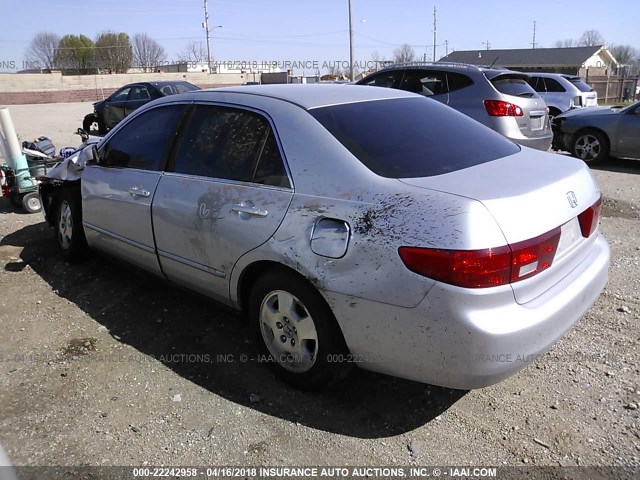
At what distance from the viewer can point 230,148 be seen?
10.8 ft

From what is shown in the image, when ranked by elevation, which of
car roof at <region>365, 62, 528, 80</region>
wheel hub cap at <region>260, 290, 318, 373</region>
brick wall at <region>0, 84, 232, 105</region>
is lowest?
wheel hub cap at <region>260, 290, 318, 373</region>

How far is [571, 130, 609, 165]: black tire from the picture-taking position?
991cm

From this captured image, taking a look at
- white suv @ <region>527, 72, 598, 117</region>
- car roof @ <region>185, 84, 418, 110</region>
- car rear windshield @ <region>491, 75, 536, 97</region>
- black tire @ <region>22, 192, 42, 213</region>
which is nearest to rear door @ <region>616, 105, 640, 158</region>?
car rear windshield @ <region>491, 75, 536, 97</region>

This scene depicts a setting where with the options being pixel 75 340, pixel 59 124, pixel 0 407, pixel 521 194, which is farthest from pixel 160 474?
pixel 59 124

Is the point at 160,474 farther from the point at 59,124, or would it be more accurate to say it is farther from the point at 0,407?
the point at 59,124

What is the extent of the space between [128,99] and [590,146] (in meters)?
11.3

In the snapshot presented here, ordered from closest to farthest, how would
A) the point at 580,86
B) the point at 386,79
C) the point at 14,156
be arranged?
the point at 14,156
the point at 386,79
the point at 580,86

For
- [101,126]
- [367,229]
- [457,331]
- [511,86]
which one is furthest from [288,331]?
[101,126]

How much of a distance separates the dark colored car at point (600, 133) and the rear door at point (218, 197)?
8677 millimetres

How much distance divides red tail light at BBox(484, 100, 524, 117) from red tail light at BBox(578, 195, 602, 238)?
5.05 metres

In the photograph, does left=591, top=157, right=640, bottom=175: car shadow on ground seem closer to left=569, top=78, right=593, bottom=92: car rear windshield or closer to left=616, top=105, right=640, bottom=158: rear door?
left=616, top=105, right=640, bottom=158: rear door

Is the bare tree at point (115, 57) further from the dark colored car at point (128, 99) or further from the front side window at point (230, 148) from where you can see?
the front side window at point (230, 148)

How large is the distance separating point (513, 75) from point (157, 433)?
25.4ft

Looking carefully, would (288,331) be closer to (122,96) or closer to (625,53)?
(122,96)
